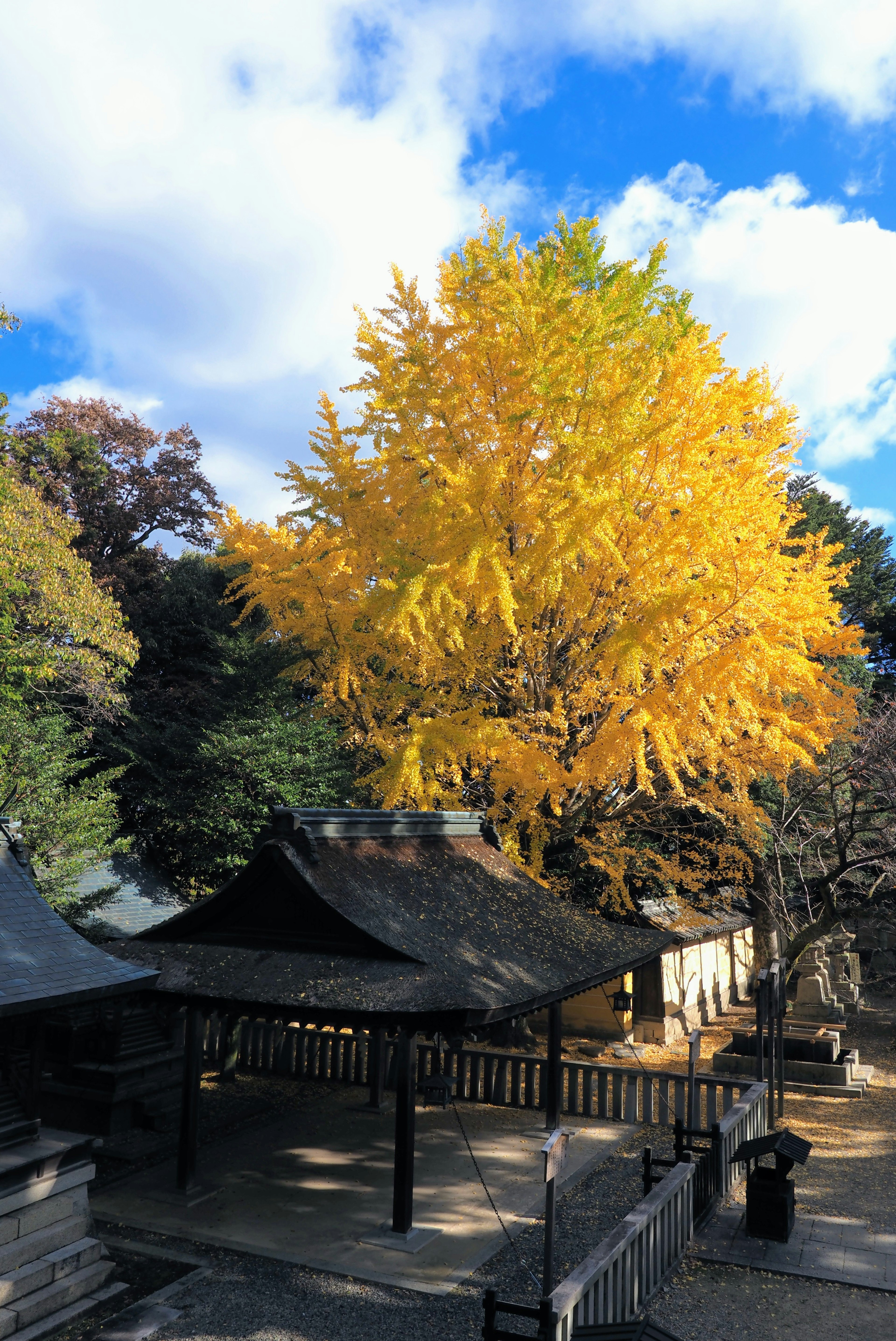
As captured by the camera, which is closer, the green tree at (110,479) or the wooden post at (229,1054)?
the wooden post at (229,1054)

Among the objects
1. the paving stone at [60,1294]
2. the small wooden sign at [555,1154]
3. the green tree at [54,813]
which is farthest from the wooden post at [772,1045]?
the green tree at [54,813]

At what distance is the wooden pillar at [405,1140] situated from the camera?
28.8ft

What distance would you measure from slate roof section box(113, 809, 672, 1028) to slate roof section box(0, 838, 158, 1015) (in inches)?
32.1

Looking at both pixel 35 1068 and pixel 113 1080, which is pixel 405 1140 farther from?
pixel 113 1080

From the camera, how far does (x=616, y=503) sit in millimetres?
13344

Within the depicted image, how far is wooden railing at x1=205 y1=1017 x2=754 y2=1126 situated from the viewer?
1305cm

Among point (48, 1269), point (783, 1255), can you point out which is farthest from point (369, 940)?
point (783, 1255)

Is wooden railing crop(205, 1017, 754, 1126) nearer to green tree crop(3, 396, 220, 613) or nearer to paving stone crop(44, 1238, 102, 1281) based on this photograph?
paving stone crop(44, 1238, 102, 1281)

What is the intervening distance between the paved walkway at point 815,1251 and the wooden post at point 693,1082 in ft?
6.88

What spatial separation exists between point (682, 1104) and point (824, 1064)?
15.5ft

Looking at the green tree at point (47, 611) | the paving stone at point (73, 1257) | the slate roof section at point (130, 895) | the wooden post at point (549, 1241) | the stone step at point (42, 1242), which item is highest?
the green tree at point (47, 611)

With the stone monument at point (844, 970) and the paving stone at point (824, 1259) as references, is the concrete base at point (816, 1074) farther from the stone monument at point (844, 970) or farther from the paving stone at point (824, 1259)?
the paving stone at point (824, 1259)

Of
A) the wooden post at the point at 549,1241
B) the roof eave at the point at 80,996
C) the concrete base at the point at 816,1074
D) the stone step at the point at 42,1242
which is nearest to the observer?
the wooden post at the point at 549,1241

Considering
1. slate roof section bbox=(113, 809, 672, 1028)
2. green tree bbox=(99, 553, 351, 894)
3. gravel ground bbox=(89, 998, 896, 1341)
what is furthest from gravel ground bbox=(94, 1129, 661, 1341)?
green tree bbox=(99, 553, 351, 894)
